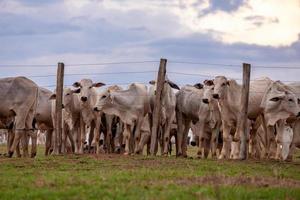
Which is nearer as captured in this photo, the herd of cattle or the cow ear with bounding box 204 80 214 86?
the herd of cattle

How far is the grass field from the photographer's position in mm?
11742

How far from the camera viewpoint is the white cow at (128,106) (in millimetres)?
26202

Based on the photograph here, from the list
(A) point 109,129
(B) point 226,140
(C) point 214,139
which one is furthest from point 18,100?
(C) point 214,139

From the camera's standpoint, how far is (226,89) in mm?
23828

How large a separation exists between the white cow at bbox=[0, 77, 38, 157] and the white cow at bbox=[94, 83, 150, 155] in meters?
3.68

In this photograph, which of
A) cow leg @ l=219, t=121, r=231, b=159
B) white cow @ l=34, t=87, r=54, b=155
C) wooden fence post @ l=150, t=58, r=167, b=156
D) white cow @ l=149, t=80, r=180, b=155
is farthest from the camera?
white cow @ l=34, t=87, r=54, b=155

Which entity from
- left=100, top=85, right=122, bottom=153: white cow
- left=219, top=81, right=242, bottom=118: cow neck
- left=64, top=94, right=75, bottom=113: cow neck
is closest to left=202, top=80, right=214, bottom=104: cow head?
left=219, top=81, right=242, bottom=118: cow neck

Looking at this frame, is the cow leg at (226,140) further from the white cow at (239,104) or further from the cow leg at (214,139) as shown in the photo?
the cow leg at (214,139)

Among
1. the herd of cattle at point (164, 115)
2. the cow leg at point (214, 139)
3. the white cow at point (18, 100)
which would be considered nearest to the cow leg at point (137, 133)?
the herd of cattle at point (164, 115)

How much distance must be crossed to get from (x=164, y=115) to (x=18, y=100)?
5830 millimetres

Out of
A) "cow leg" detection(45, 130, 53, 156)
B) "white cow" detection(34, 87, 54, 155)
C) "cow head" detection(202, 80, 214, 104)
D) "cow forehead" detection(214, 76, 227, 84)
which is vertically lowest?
"cow leg" detection(45, 130, 53, 156)

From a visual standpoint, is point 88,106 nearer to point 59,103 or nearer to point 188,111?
point 188,111

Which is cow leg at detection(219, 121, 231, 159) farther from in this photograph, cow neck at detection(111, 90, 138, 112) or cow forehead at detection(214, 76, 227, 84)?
cow neck at detection(111, 90, 138, 112)

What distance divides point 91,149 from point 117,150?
252cm
